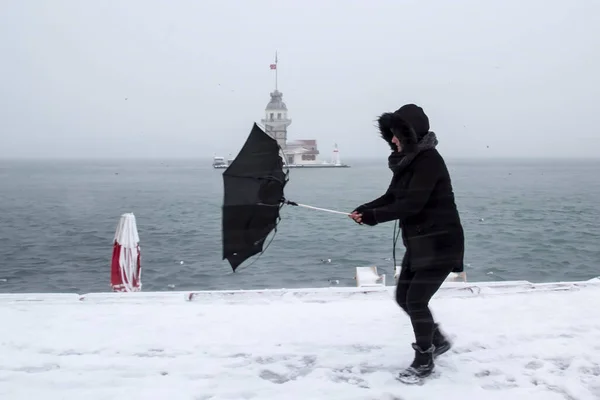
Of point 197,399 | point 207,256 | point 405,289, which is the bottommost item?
point 207,256

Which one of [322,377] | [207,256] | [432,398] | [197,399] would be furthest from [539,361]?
[207,256]

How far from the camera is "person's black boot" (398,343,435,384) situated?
352 cm

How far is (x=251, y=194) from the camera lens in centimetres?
411

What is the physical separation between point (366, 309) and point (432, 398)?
1.83 metres

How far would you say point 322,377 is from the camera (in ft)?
11.7

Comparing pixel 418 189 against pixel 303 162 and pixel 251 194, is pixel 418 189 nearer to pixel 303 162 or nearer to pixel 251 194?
pixel 251 194

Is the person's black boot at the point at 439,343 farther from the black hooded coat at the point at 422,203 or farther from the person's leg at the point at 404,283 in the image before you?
the black hooded coat at the point at 422,203

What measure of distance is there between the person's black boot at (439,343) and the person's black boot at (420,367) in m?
0.23

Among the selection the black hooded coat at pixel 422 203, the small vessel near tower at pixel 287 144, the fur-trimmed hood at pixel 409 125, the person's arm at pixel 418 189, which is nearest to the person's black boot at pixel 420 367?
the black hooded coat at pixel 422 203

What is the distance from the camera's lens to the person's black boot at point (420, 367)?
3520mm

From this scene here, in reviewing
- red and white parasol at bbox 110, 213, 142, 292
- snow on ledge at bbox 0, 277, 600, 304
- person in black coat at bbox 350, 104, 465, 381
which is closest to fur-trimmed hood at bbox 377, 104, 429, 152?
person in black coat at bbox 350, 104, 465, 381

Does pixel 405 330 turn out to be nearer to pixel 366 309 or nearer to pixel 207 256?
pixel 366 309

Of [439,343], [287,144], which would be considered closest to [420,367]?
[439,343]

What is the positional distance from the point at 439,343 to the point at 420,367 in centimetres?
35
